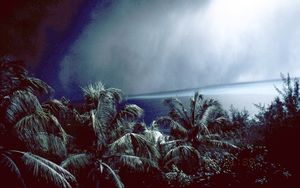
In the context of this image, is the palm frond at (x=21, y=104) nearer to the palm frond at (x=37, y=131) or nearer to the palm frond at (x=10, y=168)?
the palm frond at (x=37, y=131)

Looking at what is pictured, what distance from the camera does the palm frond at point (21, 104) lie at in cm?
916

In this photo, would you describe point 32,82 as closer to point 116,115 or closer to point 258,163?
point 116,115

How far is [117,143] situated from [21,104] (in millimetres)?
4367

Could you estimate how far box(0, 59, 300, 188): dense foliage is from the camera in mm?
9469

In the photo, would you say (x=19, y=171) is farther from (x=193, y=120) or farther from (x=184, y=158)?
(x=193, y=120)

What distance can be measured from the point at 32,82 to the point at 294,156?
469 inches

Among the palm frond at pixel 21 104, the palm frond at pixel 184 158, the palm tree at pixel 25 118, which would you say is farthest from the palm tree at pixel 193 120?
the palm frond at pixel 21 104

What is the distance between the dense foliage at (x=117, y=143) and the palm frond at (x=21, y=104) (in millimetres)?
27

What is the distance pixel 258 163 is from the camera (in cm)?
1514

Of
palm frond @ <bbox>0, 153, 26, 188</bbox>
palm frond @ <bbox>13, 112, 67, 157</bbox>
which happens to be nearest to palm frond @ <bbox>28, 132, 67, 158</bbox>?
palm frond @ <bbox>13, 112, 67, 157</bbox>

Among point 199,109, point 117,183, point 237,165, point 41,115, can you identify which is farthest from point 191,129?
point 41,115

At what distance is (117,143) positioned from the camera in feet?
41.2

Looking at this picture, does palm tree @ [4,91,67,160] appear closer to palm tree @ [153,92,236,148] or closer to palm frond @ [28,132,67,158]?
palm frond @ [28,132,67,158]

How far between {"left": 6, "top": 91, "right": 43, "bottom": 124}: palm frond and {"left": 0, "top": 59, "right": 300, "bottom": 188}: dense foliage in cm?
3
